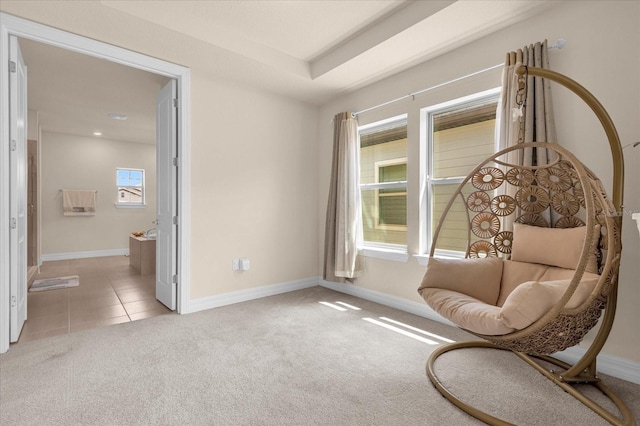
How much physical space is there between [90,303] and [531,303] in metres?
4.01

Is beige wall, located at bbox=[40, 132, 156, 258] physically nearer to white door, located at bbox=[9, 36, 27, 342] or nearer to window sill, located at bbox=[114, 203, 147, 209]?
window sill, located at bbox=[114, 203, 147, 209]

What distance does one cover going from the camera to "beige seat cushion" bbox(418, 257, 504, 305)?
6.97 ft

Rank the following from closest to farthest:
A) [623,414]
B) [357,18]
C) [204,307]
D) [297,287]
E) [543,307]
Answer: [543,307], [623,414], [357,18], [204,307], [297,287]

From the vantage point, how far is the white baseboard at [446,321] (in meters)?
1.97

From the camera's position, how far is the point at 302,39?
3074mm

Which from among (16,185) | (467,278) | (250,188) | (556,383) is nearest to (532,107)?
(467,278)

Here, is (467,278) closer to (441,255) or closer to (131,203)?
(441,255)

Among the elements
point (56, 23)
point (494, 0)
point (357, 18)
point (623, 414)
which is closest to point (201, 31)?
point (56, 23)

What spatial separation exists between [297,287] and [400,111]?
93.8 inches

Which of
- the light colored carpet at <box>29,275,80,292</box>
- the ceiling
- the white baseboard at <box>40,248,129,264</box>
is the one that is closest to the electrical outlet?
the ceiling

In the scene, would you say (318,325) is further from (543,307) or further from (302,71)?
(302,71)

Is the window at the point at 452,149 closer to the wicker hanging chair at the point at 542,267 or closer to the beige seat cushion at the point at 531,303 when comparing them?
the wicker hanging chair at the point at 542,267

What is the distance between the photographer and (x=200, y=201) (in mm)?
3371

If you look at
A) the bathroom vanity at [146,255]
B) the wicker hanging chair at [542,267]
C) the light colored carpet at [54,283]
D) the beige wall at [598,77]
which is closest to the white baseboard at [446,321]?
the beige wall at [598,77]
